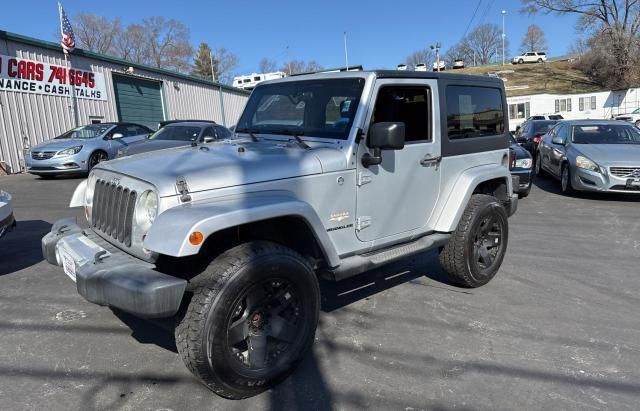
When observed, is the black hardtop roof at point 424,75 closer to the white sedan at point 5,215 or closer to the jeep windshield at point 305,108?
the jeep windshield at point 305,108

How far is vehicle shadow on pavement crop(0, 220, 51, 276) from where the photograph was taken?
526 centimetres

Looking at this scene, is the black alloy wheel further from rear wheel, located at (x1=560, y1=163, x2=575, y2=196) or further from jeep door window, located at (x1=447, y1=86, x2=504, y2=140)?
rear wheel, located at (x1=560, y1=163, x2=575, y2=196)

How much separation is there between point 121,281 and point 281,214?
956 mm

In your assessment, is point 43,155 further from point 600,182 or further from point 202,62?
point 202,62

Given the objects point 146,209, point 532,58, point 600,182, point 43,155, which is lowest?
point 600,182

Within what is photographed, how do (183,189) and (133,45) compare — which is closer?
(183,189)

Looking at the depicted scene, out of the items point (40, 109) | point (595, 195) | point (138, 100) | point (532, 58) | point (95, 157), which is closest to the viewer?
point (595, 195)

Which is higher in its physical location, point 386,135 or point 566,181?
point 386,135

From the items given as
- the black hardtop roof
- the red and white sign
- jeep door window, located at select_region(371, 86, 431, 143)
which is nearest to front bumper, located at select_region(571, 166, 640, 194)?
the black hardtop roof

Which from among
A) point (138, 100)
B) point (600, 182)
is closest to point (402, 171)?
point (600, 182)

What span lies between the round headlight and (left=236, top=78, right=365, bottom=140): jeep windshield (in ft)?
4.45

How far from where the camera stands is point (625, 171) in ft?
27.1

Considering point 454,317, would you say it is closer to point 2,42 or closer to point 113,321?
point 113,321

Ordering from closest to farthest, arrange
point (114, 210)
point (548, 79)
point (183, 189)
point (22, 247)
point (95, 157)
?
point (183, 189)
point (114, 210)
point (22, 247)
point (95, 157)
point (548, 79)
